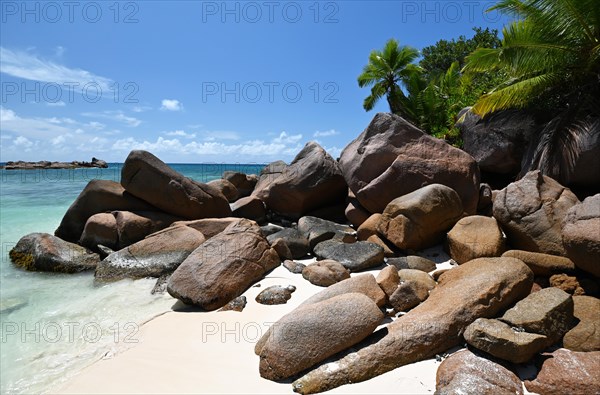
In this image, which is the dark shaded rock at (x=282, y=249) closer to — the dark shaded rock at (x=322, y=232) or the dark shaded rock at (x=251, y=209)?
the dark shaded rock at (x=322, y=232)

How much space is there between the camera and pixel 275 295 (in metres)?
5.77

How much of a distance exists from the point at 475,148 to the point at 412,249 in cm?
486

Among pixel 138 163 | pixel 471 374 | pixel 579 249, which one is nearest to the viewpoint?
pixel 471 374

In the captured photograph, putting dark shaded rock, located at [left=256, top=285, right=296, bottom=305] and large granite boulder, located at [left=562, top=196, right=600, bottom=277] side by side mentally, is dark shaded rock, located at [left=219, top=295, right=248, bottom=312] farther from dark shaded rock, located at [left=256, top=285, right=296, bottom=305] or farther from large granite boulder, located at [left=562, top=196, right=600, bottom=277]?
large granite boulder, located at [left=562, top=196, right=600, bottom=277]

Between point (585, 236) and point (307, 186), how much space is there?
6982 mm

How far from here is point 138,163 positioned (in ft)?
32.9

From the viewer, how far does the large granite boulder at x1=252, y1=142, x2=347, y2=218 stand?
10.7m

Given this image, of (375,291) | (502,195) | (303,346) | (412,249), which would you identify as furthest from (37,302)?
(502,195)

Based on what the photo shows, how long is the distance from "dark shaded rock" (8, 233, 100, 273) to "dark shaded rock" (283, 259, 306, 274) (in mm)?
4697

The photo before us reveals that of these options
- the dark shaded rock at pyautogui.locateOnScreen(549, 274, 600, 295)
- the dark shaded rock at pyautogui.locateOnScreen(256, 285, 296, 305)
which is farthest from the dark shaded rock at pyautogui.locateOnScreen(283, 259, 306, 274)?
the dark shaded rock at pyautogui.locateOnScreen(549, 274, 600, 295)

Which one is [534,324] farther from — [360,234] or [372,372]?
[360,234]

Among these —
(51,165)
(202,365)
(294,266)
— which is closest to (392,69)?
(294,266)

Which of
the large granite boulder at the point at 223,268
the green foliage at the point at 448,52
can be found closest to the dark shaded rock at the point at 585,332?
the large granite boulder at the point at 223,268

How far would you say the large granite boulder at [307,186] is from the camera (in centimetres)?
1066
